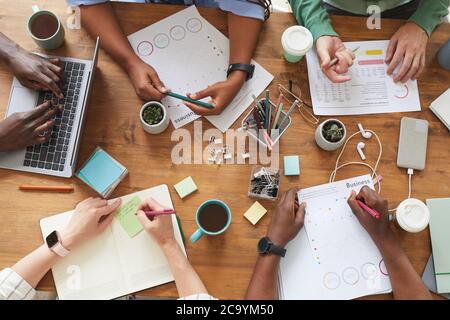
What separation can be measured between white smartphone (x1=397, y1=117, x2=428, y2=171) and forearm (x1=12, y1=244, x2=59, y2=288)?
3.14 feet

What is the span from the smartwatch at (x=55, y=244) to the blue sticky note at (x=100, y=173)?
155mm

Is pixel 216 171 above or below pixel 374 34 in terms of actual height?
below

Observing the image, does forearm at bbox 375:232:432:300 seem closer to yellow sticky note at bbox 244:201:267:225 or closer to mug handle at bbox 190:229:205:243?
yellow sticky note at bbox 244:201:267:225

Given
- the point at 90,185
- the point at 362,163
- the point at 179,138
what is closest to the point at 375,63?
the point at 362,163

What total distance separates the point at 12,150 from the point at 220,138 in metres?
0.56

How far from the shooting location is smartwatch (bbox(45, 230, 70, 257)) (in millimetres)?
983

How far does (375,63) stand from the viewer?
3.86ft

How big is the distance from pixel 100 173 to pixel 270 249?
1.61ft

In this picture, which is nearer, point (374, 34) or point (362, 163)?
point (362, 163)

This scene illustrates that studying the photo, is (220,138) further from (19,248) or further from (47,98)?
(19,248)

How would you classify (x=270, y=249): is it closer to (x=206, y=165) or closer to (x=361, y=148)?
(x=206, y=165)

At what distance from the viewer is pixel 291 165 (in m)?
1.08

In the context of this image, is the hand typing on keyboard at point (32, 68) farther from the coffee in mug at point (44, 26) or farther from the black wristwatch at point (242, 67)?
the black wristwatch at point (242, 67)

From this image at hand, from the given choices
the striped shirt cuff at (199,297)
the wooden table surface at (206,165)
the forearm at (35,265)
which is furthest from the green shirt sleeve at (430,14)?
the forearm at (35,265)
